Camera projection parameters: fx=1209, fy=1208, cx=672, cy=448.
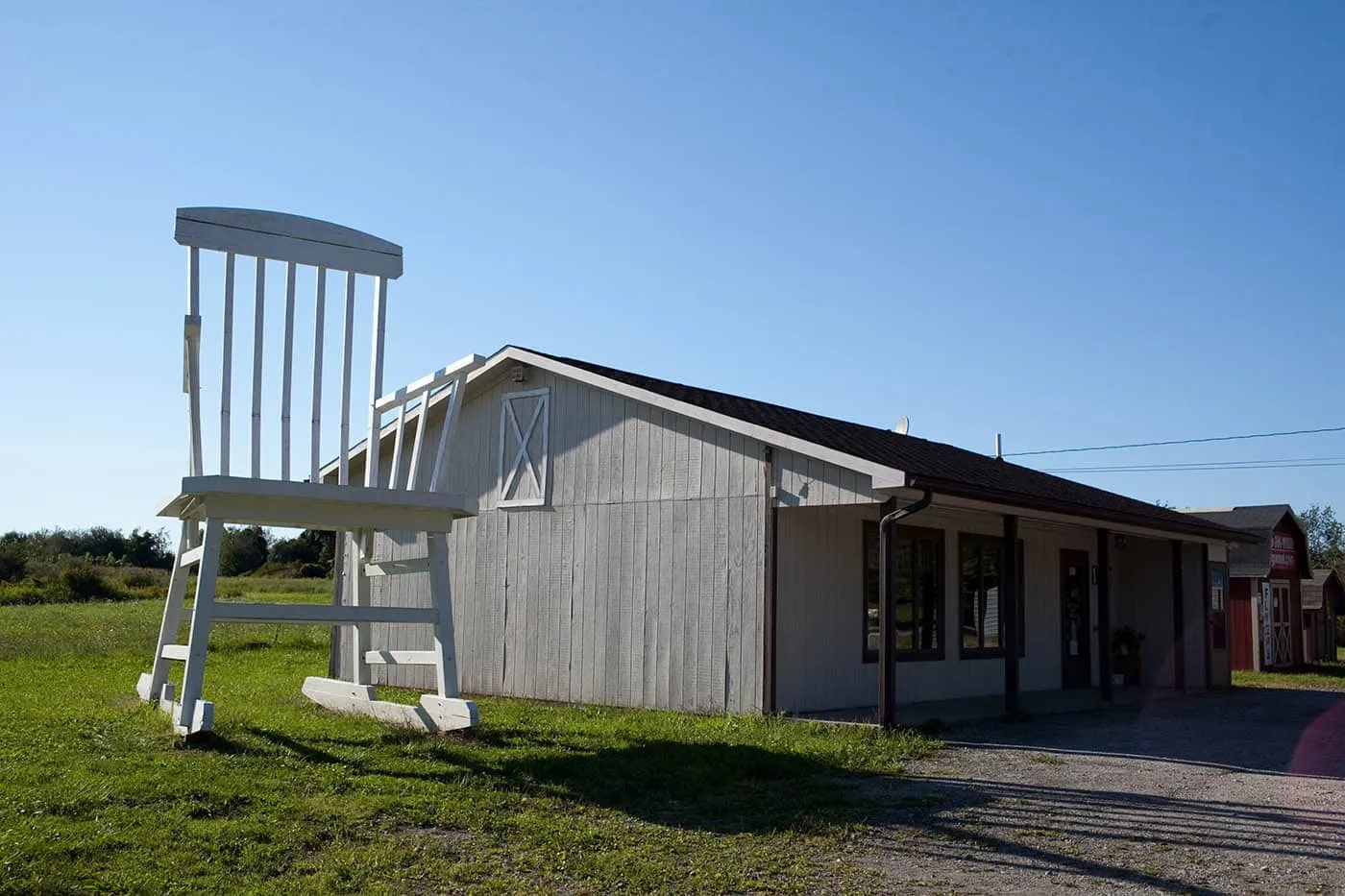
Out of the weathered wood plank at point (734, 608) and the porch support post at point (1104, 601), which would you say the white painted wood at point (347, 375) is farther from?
the porch support post at point (1104, 601)

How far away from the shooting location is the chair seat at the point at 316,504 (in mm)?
7617

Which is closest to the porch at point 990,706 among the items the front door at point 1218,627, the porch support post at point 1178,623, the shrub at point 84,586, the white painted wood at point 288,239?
the porch support post at point 1178,623

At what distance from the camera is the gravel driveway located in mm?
5527

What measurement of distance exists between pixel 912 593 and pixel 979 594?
5.27 ft

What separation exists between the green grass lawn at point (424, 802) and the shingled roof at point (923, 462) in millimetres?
2356

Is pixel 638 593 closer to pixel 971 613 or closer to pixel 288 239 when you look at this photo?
pixel 971 613

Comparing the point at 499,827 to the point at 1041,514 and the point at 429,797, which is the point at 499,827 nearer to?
the point at 429,797

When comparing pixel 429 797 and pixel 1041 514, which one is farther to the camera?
pixel 1041 514

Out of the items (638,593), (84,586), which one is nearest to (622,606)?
(638,593)

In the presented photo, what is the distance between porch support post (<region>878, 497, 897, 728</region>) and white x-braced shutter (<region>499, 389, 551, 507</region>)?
166 inches

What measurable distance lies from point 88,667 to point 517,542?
5.73m

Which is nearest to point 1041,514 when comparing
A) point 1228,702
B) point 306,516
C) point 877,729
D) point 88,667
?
point 877,729

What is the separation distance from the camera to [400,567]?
906 centimetres

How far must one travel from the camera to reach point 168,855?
5250 millimetres
